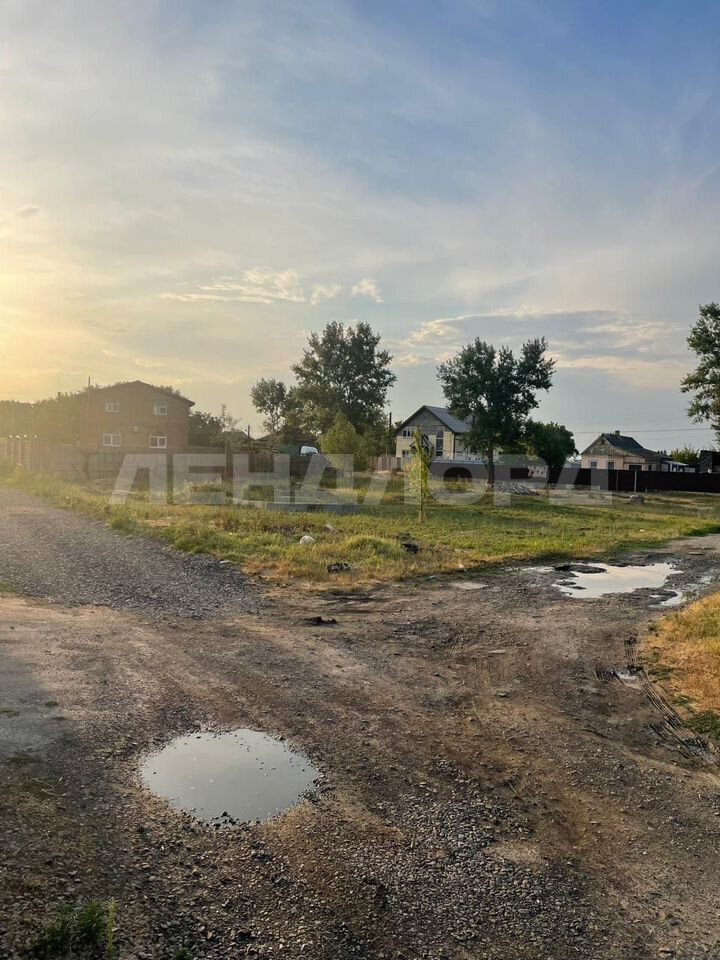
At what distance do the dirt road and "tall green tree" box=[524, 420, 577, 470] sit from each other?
2923 cm

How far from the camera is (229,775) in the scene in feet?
13.0

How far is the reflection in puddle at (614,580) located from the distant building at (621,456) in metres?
47.3

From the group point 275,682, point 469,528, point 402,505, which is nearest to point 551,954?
point 275,682

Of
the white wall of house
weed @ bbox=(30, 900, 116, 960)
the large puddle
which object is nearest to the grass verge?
the large puddle

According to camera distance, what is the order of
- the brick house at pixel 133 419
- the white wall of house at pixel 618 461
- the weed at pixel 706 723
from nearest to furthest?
the weed at pixel 706 723 < the brick house at pixel 133 419 < the white wall of house at pixel 618 461

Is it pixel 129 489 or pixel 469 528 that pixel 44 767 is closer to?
pixel 469 528

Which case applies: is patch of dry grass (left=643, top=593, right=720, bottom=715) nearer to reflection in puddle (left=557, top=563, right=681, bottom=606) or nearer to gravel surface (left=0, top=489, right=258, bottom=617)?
reflection in puddle (left=557, top=563, right=681, bottom=606)

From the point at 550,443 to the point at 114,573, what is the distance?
111 ft

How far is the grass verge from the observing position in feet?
16.8

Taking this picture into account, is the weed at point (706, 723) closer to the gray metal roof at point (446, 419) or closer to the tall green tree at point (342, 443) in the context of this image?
the tall green tree at point (342, 443)

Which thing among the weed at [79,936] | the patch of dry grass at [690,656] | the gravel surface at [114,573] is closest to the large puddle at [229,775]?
the weed at [79,936]

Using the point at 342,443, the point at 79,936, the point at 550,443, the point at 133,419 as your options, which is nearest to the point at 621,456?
the point at 550,443

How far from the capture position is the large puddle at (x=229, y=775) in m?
3.58

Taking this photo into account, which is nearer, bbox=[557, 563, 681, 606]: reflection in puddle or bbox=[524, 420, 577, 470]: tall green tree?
bbox=[557, 563, 681, 606]: reflection in puddle
